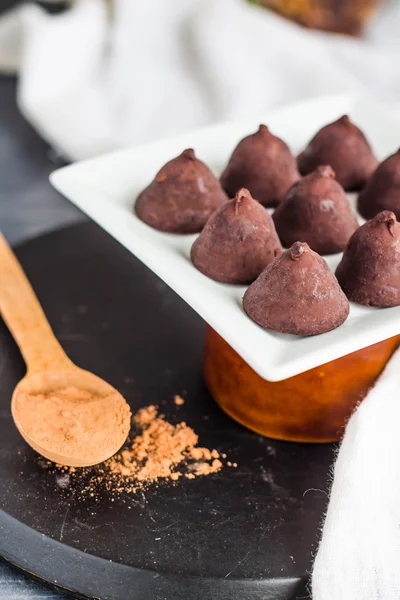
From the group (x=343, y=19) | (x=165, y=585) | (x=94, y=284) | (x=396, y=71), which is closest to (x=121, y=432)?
(x=165, y=585)

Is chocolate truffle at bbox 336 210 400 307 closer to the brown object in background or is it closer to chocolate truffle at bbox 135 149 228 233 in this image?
chocolate truffle at bbox 135 149 228 233

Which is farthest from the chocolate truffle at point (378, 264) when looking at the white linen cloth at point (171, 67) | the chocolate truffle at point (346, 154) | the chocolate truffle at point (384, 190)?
the white linen cloth at point (171, 67)

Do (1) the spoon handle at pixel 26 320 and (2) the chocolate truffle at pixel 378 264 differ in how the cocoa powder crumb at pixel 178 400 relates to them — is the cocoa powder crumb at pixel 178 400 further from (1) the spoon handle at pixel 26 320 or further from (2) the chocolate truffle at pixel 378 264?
(2) the chocolate truffle at pixel 378 264

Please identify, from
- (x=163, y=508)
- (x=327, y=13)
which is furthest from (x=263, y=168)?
(x=327, y=13)

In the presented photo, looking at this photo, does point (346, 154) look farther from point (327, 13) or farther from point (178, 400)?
point (327, 13)

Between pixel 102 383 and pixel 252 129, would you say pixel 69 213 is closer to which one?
pixel 252 129

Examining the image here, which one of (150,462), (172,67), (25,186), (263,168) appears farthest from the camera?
(172,67)
